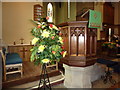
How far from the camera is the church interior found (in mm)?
2016

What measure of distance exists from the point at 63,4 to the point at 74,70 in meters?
4.18

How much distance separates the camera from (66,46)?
2119 mm

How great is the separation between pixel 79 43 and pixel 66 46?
29 cm

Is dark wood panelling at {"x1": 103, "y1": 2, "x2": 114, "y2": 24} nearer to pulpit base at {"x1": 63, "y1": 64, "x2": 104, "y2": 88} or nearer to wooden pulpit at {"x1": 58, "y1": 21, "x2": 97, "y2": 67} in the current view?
wooden pulpit at {"x1": 58, "y1": 21, "x2": 97, "y2": 67}

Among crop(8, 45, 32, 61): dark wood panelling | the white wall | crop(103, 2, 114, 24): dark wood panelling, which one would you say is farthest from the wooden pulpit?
crop(103, 2, 114, 24): dark wood panelling

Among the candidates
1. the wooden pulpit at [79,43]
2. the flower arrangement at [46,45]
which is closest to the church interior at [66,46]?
the wooden pulpit at [79,43]

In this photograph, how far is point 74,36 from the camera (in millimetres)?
2012

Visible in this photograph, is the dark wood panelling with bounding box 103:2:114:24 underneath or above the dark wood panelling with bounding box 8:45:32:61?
above

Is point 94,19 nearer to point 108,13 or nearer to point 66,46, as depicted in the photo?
point 66,46

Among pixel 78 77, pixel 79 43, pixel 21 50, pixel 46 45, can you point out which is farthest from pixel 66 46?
pixel 21 50

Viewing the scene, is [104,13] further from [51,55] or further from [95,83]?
[51,55]

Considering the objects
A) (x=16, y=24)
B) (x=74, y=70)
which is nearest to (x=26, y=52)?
(x=16, y=24)

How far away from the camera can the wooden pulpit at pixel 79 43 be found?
1.95m

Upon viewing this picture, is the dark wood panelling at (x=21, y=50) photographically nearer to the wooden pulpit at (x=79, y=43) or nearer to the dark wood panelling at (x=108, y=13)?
the wooden pulpit at (x=79, y=43)
